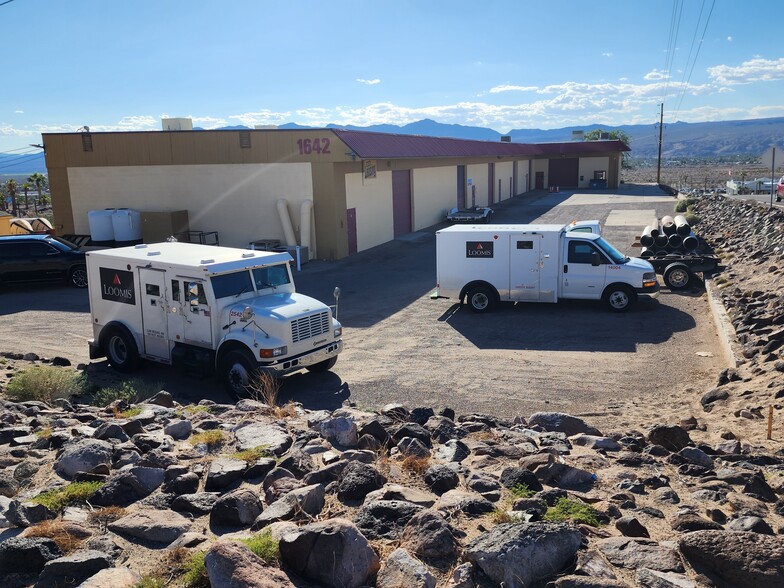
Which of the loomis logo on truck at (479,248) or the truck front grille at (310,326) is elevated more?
the loomis logo on truck at (479,248)

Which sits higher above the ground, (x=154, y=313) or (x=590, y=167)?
(x=590, y=167)

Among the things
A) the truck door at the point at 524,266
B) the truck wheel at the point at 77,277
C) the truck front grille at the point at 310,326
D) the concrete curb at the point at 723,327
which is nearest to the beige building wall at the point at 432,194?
the truck wheel at the point at 77,277

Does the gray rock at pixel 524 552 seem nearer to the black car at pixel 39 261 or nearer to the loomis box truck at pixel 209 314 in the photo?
the loomis box truck at pixel 209 314

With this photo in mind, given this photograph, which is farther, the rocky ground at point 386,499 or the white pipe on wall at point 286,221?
the white pipe on wall at point 286,221

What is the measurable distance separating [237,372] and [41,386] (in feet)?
10.5

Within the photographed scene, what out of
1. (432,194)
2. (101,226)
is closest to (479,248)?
(101,226)

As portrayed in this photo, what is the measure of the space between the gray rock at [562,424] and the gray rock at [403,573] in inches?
204

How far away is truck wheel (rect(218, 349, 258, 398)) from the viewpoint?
12656mm

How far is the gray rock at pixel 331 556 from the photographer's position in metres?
5.02

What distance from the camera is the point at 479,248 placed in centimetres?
1912

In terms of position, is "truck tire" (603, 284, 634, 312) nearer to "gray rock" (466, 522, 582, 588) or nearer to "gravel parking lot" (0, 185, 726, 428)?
"gravel parking lot" (0, 185, 726, 428)

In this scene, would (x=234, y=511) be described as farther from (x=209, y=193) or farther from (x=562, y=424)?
(x=209, y=193)

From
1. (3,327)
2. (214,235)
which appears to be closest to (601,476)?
(3,327)

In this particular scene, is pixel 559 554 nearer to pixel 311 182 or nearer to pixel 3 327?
pixel 3 327
